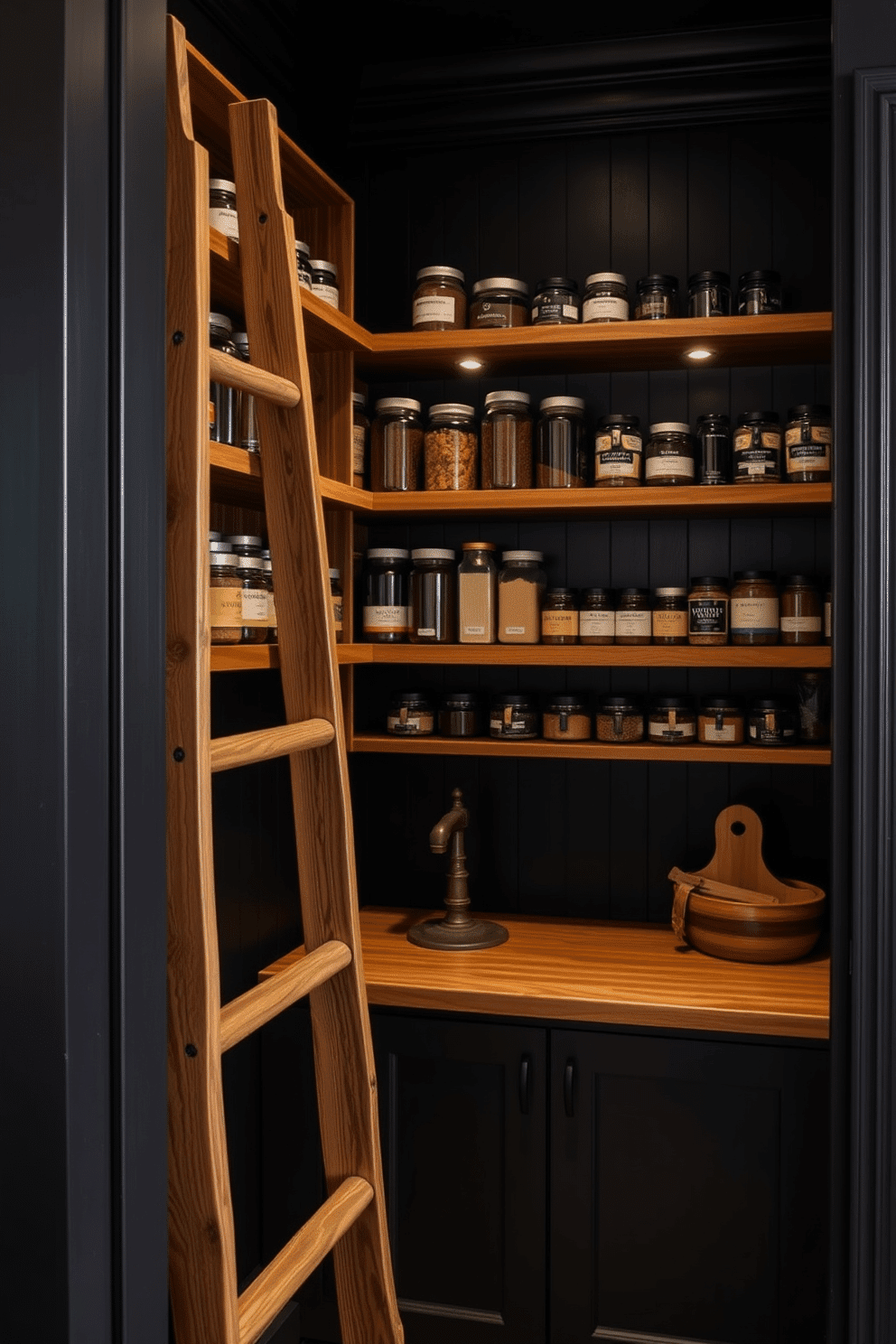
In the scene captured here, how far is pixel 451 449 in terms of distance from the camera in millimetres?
2205

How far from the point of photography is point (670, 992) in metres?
1.90

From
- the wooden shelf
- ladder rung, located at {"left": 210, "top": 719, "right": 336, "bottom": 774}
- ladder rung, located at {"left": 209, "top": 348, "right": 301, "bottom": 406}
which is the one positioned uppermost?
ladder rung, located at {"left": 209, "top": 348, "right": 301, "bottom": 406}

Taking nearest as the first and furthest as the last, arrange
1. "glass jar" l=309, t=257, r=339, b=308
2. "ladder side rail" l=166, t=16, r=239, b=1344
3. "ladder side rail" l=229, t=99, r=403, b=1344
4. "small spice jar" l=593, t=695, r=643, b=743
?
"ladder side rail" l=166, t=16, r=239, b=1344 < "ladder side rail" l=229, t=99, r=403, b=1344 < "glass jar" l=309, t=257, r=339, b=308 < "small spice jar" l=593, t=695, r=643, b=743

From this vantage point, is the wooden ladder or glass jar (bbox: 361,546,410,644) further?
glass jar (bbox: 361,546,410,644)

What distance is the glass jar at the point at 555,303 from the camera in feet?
7.00

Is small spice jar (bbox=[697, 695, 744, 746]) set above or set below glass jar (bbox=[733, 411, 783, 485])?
below

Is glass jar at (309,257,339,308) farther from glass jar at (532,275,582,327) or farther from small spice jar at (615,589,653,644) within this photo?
small spice jar at (615,589,653,644)

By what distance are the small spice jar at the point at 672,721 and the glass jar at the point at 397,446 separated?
2.13 ft

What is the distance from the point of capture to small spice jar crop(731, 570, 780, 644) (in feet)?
6.86

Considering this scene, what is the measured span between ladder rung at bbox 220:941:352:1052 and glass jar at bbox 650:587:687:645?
3.38 feet

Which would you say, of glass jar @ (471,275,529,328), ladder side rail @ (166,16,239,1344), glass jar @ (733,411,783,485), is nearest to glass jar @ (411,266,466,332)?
glass jar @ (471,275,529,328)

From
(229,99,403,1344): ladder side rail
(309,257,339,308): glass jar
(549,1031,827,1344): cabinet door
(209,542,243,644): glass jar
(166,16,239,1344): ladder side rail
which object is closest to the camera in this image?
(166,16,239,1344): ladder side rail

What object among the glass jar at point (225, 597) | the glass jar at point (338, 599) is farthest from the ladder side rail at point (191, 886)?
the glass jar at point (338, 599)

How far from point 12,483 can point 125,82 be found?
1.12 feet
